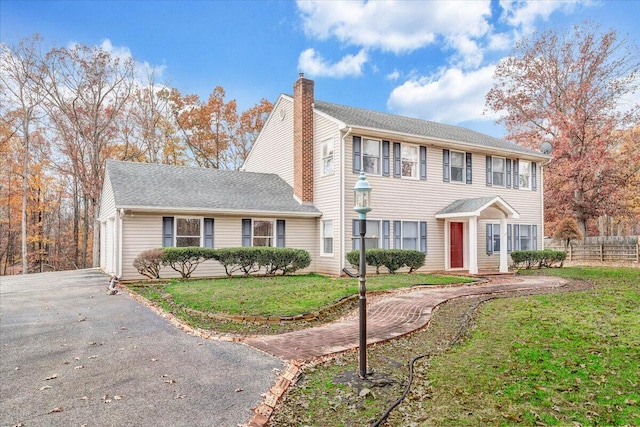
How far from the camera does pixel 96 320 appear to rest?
778 cm

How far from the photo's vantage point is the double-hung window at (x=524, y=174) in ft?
64.2

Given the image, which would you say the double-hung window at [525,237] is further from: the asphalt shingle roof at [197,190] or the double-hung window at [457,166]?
the asphalt shingle roof at [197,190]

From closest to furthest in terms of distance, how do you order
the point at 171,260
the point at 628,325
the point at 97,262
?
the point at 628,325, the point at 171,260, the point at 97,262

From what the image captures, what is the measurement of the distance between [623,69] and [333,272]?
76.9 feet

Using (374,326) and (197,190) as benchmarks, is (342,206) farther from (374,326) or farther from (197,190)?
(374,326)

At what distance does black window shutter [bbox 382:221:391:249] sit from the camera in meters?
15.6

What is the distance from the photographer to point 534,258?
58.5 ft

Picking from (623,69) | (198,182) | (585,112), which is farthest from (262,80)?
(623,69)

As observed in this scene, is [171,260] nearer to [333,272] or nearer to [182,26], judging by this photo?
[333,272]

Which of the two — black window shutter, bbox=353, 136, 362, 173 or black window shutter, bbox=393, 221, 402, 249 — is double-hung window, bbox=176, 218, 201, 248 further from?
black window shutter, bbox=393, 221, 402, 249

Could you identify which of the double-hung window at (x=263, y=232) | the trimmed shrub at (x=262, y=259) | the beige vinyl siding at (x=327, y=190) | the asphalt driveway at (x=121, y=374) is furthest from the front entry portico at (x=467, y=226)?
the asphalt driveway at (x=121, y=374)

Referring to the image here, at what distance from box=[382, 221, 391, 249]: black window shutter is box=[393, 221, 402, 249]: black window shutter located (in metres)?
0.24

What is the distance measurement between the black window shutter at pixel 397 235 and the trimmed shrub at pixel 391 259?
38.5 inches

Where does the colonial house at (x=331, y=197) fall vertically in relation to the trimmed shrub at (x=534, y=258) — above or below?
above
